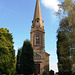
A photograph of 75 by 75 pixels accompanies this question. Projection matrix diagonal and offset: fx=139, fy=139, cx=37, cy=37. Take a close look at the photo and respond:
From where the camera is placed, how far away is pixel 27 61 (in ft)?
102

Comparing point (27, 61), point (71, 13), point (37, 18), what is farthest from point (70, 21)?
point (37, 18)

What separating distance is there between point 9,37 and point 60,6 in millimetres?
11209

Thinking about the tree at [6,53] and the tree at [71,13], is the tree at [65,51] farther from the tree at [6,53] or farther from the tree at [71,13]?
the tree at [6,53]

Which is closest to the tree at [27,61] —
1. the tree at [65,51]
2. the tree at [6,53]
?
the tree at [6,53]

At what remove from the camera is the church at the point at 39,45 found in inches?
1672

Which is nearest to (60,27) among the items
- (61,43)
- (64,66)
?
(61,43)

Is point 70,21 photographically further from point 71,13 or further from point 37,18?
point 37,18

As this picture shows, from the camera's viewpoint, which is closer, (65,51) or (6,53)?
(65,51)

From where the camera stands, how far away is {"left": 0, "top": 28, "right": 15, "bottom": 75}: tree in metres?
24.0

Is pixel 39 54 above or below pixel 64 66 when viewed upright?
above

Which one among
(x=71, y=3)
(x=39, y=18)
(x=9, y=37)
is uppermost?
(x=39, y=18)

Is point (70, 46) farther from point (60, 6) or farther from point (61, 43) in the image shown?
point (60, 6)

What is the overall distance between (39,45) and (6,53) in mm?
20300

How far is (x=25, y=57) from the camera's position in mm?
31578
